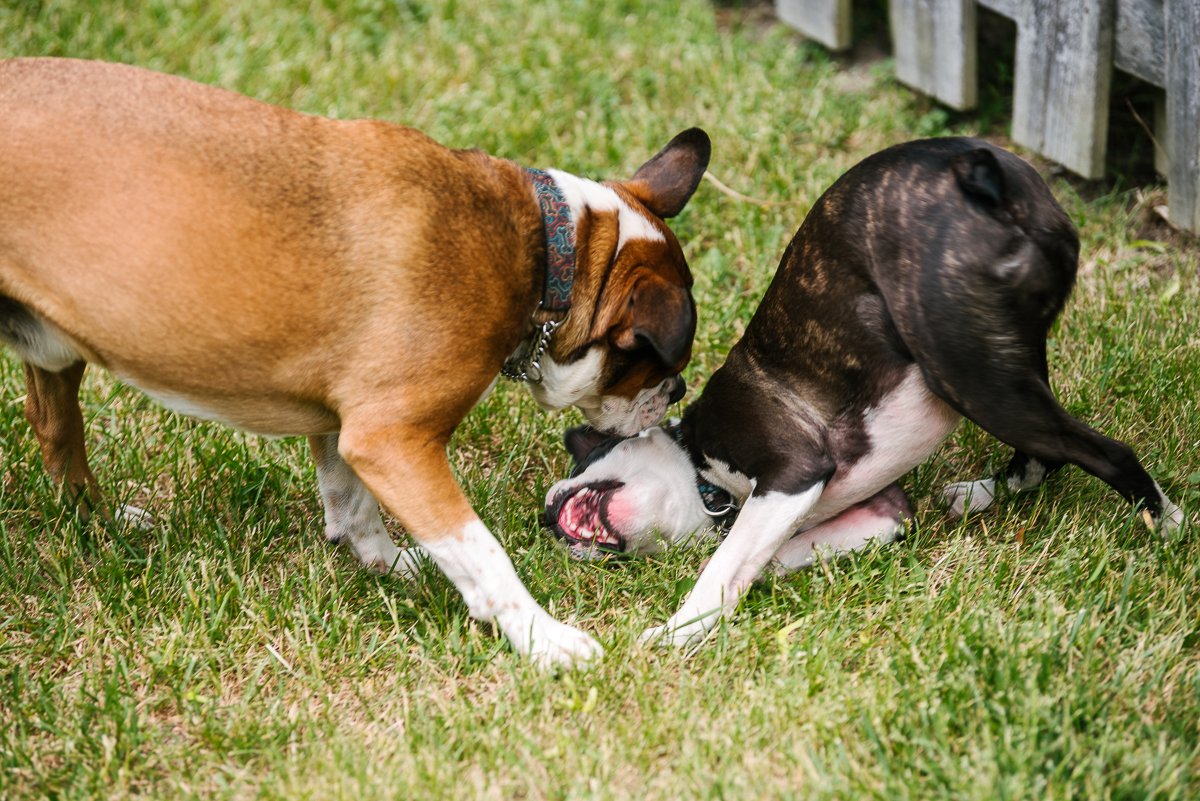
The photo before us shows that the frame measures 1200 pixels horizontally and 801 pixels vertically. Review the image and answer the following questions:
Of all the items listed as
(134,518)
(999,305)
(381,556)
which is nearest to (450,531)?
(381,556)

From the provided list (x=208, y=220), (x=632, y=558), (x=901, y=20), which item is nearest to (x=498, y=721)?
(x=632, y=558)

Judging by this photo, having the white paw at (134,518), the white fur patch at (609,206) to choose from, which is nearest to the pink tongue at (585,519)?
the white fur patch at (609,206)

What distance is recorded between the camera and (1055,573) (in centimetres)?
360

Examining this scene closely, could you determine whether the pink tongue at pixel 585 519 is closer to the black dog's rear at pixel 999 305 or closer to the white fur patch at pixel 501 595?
the white fur patch at pixel 501 595

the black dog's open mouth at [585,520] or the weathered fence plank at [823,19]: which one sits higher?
the weathered fence plank at [823,19]

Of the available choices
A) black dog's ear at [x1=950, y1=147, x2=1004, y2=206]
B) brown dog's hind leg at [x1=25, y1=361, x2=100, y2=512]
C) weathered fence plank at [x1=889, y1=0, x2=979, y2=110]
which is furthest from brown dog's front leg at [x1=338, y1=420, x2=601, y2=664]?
weathered fence plank at [x1=889, y1=0, x2=979, y2=110]

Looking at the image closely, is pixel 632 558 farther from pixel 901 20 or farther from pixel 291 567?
pixel 901 20

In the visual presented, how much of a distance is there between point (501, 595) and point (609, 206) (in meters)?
1.16

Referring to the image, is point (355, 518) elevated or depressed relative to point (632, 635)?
depressed

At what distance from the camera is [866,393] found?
3725mm

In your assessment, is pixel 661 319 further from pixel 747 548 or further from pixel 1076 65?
pixel 1076 65

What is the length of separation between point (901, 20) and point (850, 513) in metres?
3.29

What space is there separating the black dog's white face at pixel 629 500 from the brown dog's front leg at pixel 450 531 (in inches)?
19.4

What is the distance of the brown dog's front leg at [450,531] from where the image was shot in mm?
3422
